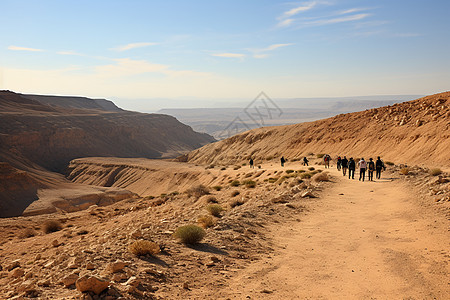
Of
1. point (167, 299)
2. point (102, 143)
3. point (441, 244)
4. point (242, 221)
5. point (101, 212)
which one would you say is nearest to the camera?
point (167, 299)

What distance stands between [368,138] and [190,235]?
3470 cm

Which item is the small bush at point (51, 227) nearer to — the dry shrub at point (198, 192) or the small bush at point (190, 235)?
the dry shrub at point (198, 192)

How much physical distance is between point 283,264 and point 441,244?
163 inches

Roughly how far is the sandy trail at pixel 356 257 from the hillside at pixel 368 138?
18.5 metres

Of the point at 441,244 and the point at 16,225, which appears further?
the point at 16,225

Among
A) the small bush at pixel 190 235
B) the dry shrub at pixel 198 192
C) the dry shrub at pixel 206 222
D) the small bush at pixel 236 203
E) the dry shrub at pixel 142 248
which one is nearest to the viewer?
the dry shrub at pixel 142 248

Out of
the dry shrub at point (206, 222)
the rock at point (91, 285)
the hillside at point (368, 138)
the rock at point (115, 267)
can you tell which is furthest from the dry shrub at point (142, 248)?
the hillside at point (368, 138)

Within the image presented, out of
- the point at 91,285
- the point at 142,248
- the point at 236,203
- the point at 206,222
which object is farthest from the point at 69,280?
the point at 236,203

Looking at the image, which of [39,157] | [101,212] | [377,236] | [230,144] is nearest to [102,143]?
[39,157]

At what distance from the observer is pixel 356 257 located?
791 cm

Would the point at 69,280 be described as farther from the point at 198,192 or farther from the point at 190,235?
the point at 198,192

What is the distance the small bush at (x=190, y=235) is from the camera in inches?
339

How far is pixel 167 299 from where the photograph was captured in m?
5.56

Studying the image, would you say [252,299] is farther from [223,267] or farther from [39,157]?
[39,157]
